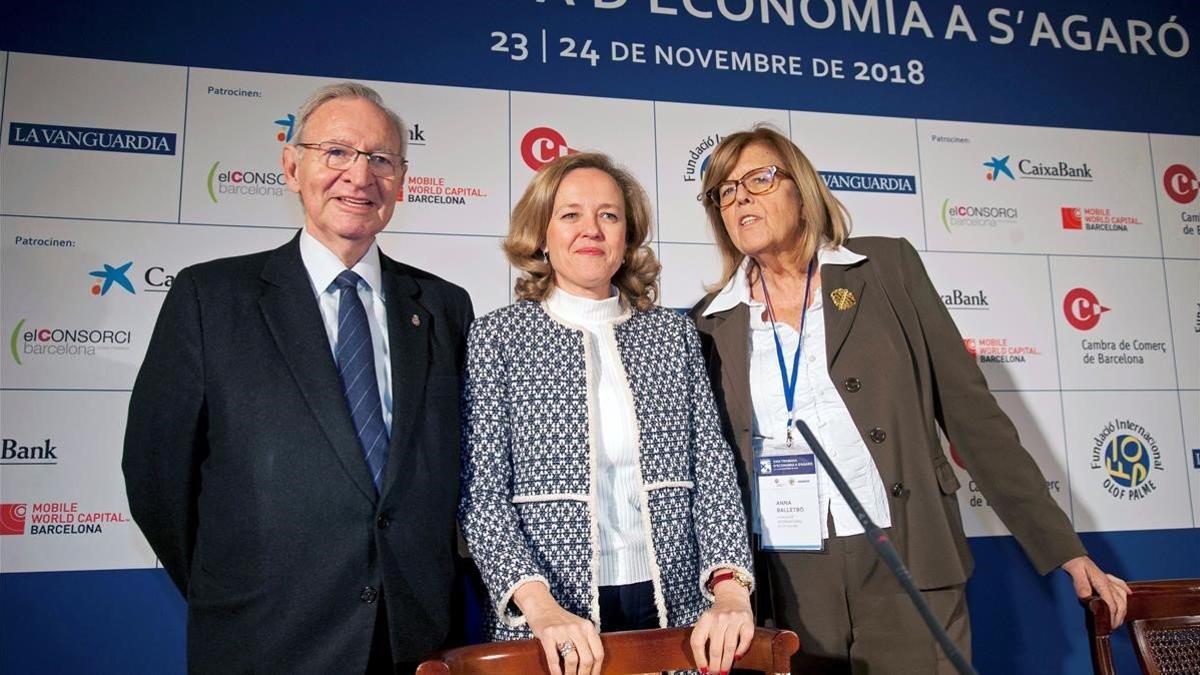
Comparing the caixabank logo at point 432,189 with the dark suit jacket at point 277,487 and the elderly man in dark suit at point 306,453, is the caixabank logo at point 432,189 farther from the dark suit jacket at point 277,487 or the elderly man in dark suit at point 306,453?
the dark suit jacket at point 277,487

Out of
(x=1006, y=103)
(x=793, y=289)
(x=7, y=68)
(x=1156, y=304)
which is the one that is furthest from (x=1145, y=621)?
(x=7, y=68)

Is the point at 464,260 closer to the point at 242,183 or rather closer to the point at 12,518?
the point at 242,183

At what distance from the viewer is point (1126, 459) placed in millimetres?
3305

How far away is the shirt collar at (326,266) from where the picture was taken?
5.56 ft

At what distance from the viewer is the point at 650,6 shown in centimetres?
328

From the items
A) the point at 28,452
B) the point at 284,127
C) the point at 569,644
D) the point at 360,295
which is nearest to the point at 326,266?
the point at 360,295

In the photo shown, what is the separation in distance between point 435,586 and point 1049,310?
2724 millimetres

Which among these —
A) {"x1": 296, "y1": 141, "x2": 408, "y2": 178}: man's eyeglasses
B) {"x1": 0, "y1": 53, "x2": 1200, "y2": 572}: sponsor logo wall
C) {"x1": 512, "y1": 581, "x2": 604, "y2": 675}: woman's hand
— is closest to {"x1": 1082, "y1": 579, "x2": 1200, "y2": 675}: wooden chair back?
{"x1": 512, "y1": 581, "x2": 604, "y2": 675}: woman's hand

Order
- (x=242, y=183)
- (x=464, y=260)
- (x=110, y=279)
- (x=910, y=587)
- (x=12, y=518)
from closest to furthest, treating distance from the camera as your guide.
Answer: (x=910, y=587)
(x=12, y=518)
(x=110, y=279)
(x=242, y=183)
(x=464, y=260)

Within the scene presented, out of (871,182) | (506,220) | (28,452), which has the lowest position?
(28,452)

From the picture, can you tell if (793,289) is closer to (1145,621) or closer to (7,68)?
(1145,621)

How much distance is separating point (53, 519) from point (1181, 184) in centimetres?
431

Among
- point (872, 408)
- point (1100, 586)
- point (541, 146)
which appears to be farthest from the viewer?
point (541, 146)

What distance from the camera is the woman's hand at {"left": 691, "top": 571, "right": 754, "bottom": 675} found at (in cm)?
138
